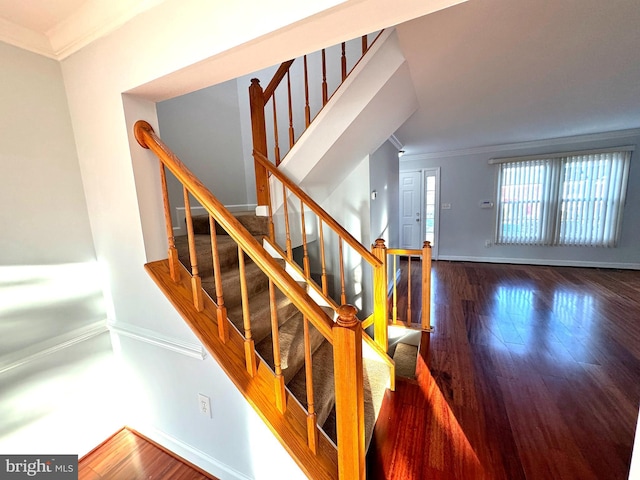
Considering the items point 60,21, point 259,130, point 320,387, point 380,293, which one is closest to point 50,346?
point 320,387

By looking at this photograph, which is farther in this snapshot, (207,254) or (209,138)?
(209,138)

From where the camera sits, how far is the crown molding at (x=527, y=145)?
3947 mm

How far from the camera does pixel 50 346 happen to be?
1301 mm

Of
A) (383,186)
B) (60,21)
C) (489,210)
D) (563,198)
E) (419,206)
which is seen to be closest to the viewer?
(60,21)

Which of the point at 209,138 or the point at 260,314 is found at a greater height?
the point at 209,138

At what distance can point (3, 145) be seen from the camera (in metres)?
1.12

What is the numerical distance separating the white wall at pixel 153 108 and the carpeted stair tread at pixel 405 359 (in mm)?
1511

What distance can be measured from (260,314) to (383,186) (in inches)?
105

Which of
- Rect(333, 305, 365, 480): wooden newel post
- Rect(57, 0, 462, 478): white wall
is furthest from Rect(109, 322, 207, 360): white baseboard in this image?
Rect(333, 305, 365, 480): wooden newel post

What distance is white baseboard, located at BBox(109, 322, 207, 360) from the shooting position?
1190 millimetres

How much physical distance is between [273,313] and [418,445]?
1131 millimetres

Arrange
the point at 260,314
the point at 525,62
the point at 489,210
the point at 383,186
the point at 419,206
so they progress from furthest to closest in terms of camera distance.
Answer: the point at 419,206
the point at 489,210
the point at 383,186
the point at 525,62
the point at 260,314

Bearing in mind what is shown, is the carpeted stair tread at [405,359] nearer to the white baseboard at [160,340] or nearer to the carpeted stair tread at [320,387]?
the carpeted stair tread at [320,387]

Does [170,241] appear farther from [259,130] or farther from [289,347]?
[259,130]
